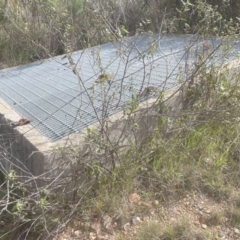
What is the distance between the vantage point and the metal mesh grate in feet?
7.18

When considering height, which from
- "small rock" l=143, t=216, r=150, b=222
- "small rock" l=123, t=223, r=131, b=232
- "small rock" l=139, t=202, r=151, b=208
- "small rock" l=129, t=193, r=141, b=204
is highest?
"small rock" l=129, t=193, r=141, b=204

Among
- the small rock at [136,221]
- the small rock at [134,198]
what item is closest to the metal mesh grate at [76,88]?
the small rock at [134,198]

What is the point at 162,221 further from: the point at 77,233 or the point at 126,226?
the point at 77,233

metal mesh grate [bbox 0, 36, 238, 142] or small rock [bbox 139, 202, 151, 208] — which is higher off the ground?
metal mesh grate [bbox 0, 36, 238, 142]

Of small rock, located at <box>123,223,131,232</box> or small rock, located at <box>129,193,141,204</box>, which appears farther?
small rock, located at <box>129,193,141,204</box>

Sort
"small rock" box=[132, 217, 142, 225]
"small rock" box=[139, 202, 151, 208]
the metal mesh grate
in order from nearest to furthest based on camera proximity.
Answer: "small rock" box=[132, 217, 142, 225]
"small rock" box=[139, 202, 151, 208]
the metal mesh grate

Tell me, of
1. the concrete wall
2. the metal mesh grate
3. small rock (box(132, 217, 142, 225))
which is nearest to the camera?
the concrete wall

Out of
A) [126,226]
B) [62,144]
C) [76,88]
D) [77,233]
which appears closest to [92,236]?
[77,233]

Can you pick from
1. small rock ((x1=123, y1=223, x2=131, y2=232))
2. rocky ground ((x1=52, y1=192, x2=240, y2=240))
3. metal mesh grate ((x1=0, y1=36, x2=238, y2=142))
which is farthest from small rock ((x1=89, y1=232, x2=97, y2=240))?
metal mesh grate ((x1=0, y1=36, x2=238, y2=142))

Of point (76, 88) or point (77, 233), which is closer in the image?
point (77, 233)

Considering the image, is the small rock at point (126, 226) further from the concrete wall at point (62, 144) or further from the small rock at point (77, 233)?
the concrete wall at point (62, 144)

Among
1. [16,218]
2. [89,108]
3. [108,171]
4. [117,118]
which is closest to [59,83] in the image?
[89,108]

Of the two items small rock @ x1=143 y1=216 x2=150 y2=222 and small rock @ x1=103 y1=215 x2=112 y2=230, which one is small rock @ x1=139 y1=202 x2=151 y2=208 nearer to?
small rock @ x1=143 y1=216 x2=150 y2=222

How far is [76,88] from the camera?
2.79 metres
